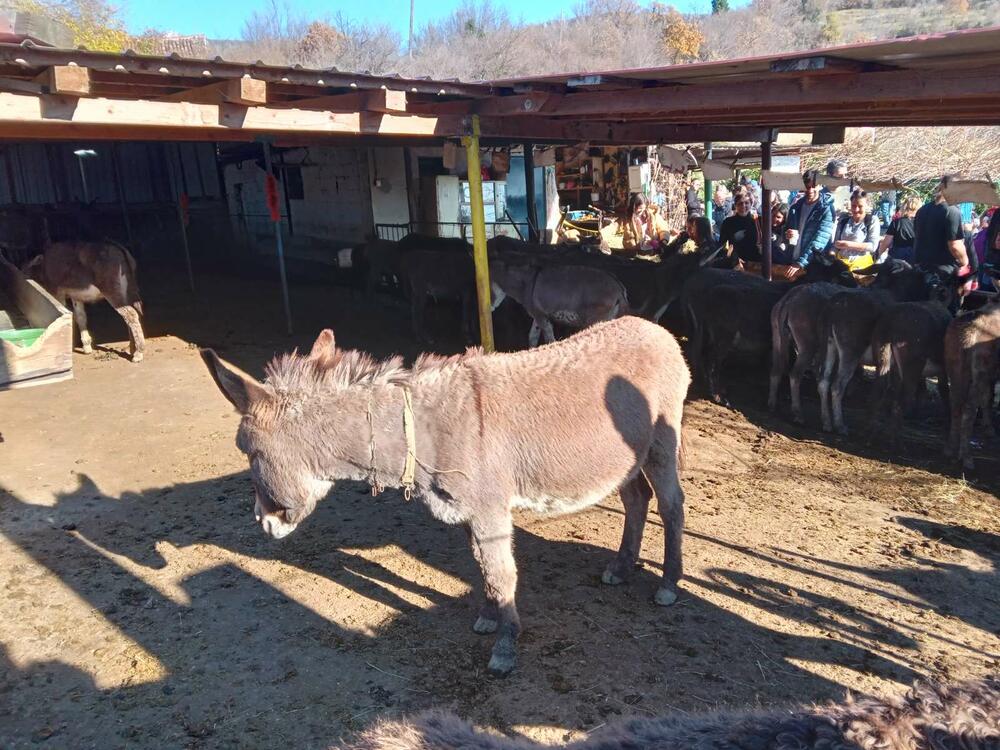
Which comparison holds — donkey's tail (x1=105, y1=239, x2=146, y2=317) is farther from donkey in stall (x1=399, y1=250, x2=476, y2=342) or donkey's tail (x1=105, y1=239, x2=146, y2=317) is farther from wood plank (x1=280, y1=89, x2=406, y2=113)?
wood plank (x1=280, y1=89, x2=406, y2=113)

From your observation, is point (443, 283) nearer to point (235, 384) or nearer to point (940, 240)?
point (940, 240)

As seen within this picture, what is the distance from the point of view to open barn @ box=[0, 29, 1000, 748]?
3547mm

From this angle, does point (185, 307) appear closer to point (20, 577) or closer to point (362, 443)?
point (20, 577)

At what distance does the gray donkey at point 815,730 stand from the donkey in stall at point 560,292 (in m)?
7.35

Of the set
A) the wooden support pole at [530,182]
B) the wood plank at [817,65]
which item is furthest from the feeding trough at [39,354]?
the wooden support pole at [530,182]

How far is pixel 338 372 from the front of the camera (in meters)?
3.64

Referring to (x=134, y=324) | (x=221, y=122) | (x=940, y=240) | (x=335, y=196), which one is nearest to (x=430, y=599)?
(x=221, y=122)

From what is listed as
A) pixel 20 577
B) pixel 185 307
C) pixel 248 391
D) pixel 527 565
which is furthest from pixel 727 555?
pixel 185 307

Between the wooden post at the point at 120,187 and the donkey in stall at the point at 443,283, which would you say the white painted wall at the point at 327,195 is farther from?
the donkey in stall at the point at 443,283

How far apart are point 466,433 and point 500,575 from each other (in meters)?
0.77

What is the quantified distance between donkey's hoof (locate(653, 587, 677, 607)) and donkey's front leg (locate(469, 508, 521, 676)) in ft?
3.27

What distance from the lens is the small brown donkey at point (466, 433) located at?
3.53 metres

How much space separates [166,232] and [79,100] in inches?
595

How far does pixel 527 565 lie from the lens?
15.7ft
